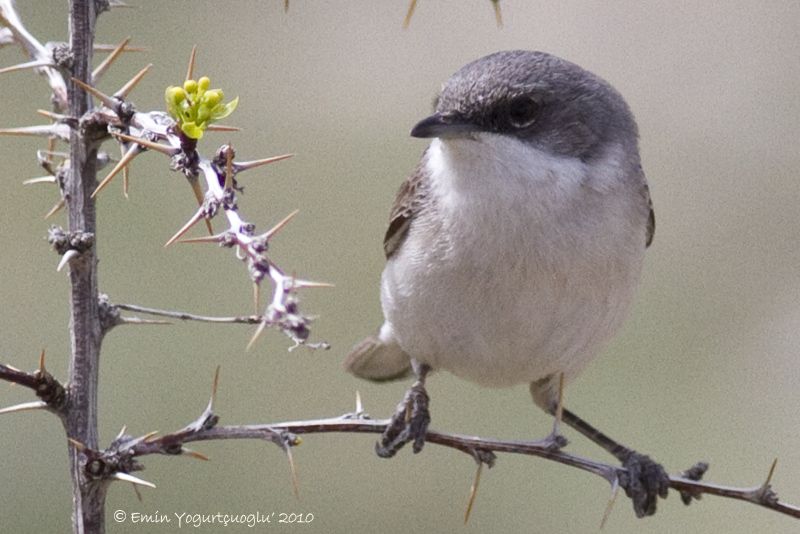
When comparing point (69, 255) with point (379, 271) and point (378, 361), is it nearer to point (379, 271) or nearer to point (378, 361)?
point (378, 361)

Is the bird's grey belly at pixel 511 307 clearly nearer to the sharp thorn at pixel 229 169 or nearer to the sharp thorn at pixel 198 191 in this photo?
the sharp thorn at pixel 198 191

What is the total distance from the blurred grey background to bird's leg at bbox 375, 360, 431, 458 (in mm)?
2408

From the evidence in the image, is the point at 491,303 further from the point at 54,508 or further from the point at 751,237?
the point at 751,237

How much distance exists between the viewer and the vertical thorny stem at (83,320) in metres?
2.69

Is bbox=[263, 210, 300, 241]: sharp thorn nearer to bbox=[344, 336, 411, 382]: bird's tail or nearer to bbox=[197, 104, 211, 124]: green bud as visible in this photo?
bbox=[197, 104, 211, 124]: green bud

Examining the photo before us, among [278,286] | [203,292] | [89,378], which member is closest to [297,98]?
[203,292]

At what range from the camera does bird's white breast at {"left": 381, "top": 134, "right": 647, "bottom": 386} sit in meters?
4.10

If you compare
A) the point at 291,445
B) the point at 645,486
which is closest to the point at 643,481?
the point at 645,486

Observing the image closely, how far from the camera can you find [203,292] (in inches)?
321

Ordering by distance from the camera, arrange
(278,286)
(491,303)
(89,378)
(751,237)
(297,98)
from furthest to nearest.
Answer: (297,98)
(751,237)
(491,303)
(89,378)
(278,286)

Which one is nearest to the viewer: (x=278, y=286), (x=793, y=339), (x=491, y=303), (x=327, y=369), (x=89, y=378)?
(x=278, y=286)

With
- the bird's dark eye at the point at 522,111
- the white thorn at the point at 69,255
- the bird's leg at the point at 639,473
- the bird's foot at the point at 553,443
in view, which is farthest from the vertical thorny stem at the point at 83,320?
the bird's leg at the point at 639,473

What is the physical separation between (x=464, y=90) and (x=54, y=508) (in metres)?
3.66

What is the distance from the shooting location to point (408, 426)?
429 cm
